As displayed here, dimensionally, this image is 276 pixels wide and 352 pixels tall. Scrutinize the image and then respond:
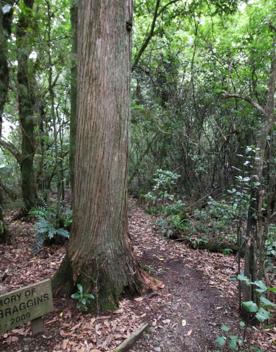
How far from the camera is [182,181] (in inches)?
328

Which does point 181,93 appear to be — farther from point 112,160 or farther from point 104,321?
point 104,321

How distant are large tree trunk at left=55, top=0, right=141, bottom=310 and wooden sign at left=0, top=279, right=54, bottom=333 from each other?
1.66 feet

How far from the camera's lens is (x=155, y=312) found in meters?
3.03

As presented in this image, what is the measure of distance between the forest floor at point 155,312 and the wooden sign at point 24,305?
300 mm

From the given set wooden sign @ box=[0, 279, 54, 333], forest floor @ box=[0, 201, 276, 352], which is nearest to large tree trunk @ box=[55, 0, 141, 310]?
forest floor @ box=[0, 201, 276, 352]

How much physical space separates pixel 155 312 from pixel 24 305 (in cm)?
139

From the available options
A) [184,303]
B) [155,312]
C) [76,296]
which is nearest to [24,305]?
[76,296]

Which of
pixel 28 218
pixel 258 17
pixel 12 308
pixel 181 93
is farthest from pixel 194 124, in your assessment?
pixel 12 308

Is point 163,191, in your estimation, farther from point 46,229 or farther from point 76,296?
point 76,296

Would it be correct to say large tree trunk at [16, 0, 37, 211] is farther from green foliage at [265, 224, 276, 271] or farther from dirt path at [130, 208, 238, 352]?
green foliage at [265, 224, 276, 271]

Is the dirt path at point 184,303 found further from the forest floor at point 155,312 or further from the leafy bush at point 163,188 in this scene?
the leafy bush at point 163,188

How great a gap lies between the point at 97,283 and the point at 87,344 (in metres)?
0.56

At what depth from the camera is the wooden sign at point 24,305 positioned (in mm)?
2242

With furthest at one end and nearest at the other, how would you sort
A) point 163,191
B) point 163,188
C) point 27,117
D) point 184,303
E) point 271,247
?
1. point 163,188
2. point 163,191
3. point 27,117
4. point 271,247
5. point 184,303
